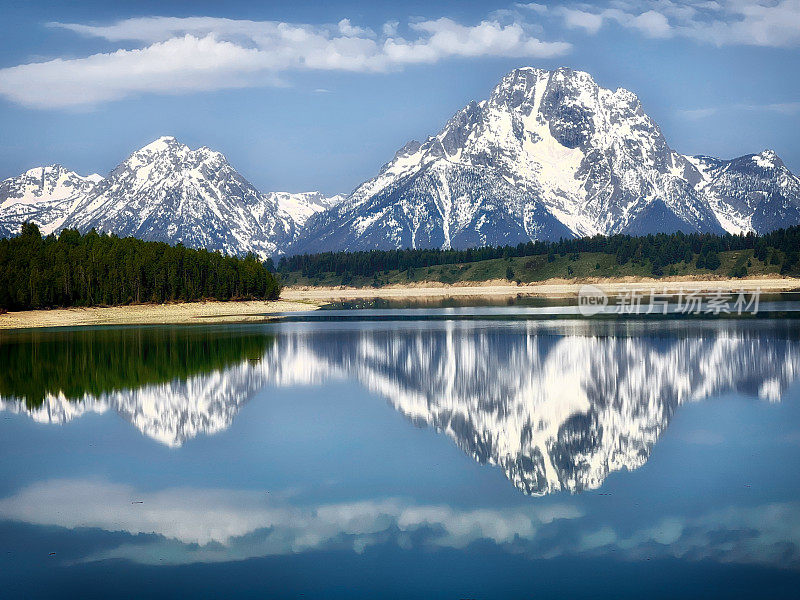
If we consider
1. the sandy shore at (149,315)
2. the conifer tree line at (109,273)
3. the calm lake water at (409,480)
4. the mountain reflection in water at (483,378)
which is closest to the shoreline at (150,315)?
the sandy shore at (149,315)

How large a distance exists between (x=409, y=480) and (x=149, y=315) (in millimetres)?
110258

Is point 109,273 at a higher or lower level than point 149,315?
higher

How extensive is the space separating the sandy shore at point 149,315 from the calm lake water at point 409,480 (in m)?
65.1

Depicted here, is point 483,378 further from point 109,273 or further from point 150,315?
point 109,273

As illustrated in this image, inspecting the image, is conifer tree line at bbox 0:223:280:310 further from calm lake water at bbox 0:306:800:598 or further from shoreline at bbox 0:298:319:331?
calm lake water at bbox 0:306:800:598

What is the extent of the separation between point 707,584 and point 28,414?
29618mm

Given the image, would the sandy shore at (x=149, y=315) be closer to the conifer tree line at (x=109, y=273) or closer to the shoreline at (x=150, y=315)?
the shoreline at (x=150, y=315)

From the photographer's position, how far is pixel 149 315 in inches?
5044

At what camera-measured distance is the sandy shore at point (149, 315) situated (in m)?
113

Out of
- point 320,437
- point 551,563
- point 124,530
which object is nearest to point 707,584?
point 551,563

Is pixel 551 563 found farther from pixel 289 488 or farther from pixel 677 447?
pixel 677 447

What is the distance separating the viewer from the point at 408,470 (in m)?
25.3

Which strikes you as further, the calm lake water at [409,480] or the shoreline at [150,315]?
the shoreline at [150,315]

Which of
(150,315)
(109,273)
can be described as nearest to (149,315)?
(150,315)
